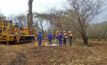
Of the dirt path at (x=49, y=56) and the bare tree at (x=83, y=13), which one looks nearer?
the dirt path at (x=49, y=56)

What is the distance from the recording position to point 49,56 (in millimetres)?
28281

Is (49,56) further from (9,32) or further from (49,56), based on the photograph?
(9,32)

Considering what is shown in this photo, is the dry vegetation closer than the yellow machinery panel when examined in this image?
Yes

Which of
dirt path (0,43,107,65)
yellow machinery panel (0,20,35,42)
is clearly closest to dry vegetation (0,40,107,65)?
dirt path (0,43,107,65)

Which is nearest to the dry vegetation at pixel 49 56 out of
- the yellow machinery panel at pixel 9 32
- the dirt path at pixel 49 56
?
the dirt path at pixel 49 56

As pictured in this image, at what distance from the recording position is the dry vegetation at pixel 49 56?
86.8 ft

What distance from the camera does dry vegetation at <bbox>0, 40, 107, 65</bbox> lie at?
26.5 m

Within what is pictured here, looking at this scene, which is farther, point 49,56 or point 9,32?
point 9,32

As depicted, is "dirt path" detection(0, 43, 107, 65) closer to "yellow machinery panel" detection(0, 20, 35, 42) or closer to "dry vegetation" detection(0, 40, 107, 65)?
"dry vegetation" detection(0, 40, 107, 65)

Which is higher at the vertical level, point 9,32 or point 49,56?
point 9,32

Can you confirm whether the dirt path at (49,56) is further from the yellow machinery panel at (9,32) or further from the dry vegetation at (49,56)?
the yellow machinery panel at (9,32)

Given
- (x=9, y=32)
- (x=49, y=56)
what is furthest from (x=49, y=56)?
(x=9, y=32)

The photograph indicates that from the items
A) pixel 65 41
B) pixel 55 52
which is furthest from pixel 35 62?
pixel 65 41

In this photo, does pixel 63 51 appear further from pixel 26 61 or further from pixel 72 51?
pixel 26 61
